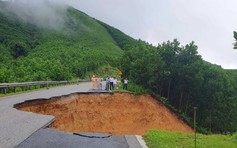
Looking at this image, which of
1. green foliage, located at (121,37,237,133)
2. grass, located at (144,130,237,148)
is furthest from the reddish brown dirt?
grass, located at (144,130,237,148)

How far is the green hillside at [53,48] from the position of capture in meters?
49.1

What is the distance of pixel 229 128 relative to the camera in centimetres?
4853

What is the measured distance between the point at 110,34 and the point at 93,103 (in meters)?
128

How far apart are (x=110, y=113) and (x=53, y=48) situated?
195 feet

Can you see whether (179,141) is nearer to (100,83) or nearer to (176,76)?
(100,83)

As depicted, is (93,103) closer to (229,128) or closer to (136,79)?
(136,79)

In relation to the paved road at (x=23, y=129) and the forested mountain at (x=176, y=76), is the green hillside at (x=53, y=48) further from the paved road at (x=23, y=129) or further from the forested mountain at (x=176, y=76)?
the paved road at (x=23, y=129)

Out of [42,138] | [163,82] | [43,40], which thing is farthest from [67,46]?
[42,138]

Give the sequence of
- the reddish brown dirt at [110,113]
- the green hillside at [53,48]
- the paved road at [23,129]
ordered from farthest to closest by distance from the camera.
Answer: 1. the green hillside at [53,48]
2. the reddish brown dirt at [110,113]
3. the paved road at [23,129]

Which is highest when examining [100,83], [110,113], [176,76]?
[176,76]

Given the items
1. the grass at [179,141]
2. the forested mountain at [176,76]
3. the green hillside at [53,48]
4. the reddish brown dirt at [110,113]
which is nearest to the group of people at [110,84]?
the reddish brown dirt at [110,113]

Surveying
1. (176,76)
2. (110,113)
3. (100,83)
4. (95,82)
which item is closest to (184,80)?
(176,76)

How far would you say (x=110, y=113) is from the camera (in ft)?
103

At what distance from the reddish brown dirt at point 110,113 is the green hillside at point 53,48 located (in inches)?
302
